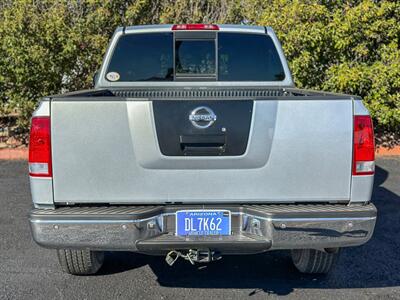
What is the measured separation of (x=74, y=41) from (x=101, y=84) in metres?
4.55

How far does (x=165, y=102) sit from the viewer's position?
301 cm

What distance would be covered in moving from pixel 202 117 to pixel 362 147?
1.06m

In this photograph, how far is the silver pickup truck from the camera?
2986mm

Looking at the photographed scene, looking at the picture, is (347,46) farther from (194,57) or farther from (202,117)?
(202,117)

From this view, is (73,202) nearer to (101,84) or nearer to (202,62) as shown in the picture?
(101,84)

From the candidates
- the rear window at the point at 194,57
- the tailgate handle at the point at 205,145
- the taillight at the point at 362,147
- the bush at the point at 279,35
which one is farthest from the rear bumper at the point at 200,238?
the bush at the point at 279,35

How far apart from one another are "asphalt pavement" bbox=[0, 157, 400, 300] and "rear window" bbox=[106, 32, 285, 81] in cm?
176

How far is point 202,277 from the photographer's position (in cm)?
398

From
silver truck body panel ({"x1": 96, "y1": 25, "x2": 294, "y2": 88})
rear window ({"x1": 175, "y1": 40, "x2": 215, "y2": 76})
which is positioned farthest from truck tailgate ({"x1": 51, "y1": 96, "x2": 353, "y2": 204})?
rear window ({"x1": 175, "y1": 40, "x2": 215, "y2": 76})

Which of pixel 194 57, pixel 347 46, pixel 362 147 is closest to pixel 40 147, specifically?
pixel 362 147

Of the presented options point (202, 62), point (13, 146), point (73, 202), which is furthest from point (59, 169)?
point (13, 146)

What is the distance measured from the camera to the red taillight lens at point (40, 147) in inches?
118

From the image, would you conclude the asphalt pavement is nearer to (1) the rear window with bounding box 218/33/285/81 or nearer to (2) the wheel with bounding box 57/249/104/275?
(2) the wheel with bounding box 57/249/104/275

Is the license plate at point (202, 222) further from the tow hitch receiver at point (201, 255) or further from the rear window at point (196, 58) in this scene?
the rear window at point (196, 58)
